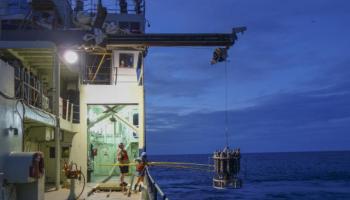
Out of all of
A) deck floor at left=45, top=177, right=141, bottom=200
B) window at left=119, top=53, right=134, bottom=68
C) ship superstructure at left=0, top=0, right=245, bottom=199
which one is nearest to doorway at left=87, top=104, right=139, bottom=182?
ship superstructure at left=0, top=0, right=245, bottom=199

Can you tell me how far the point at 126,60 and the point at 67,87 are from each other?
3.09 meters

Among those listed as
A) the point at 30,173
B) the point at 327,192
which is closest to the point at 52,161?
the point at 30,173

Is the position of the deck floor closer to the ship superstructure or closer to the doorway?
the ship superstructure

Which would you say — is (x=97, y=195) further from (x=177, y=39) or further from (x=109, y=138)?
(x=109, y=138)

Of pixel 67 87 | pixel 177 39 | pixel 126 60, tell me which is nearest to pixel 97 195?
pixel 177 39

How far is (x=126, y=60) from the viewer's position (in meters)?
23.2

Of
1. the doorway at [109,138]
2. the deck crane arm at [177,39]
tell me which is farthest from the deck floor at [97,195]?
the doorway at [109,138]

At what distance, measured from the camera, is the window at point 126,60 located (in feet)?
75.8

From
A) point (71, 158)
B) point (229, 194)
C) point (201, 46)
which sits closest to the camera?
point (201, 46)

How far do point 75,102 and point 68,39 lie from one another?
17.6 ft

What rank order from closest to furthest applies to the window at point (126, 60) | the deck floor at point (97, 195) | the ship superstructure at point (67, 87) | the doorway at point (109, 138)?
the ship superstructure at point (67, 87)
the deck floor at point (97, 195)
the window at point (126, 60)
the doorway at point (109, 138)

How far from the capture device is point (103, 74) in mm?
25188

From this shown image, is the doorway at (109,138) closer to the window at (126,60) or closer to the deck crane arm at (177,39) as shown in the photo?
the window at (126,60)

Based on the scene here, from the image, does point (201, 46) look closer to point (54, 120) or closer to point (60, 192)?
point (54, 120)
